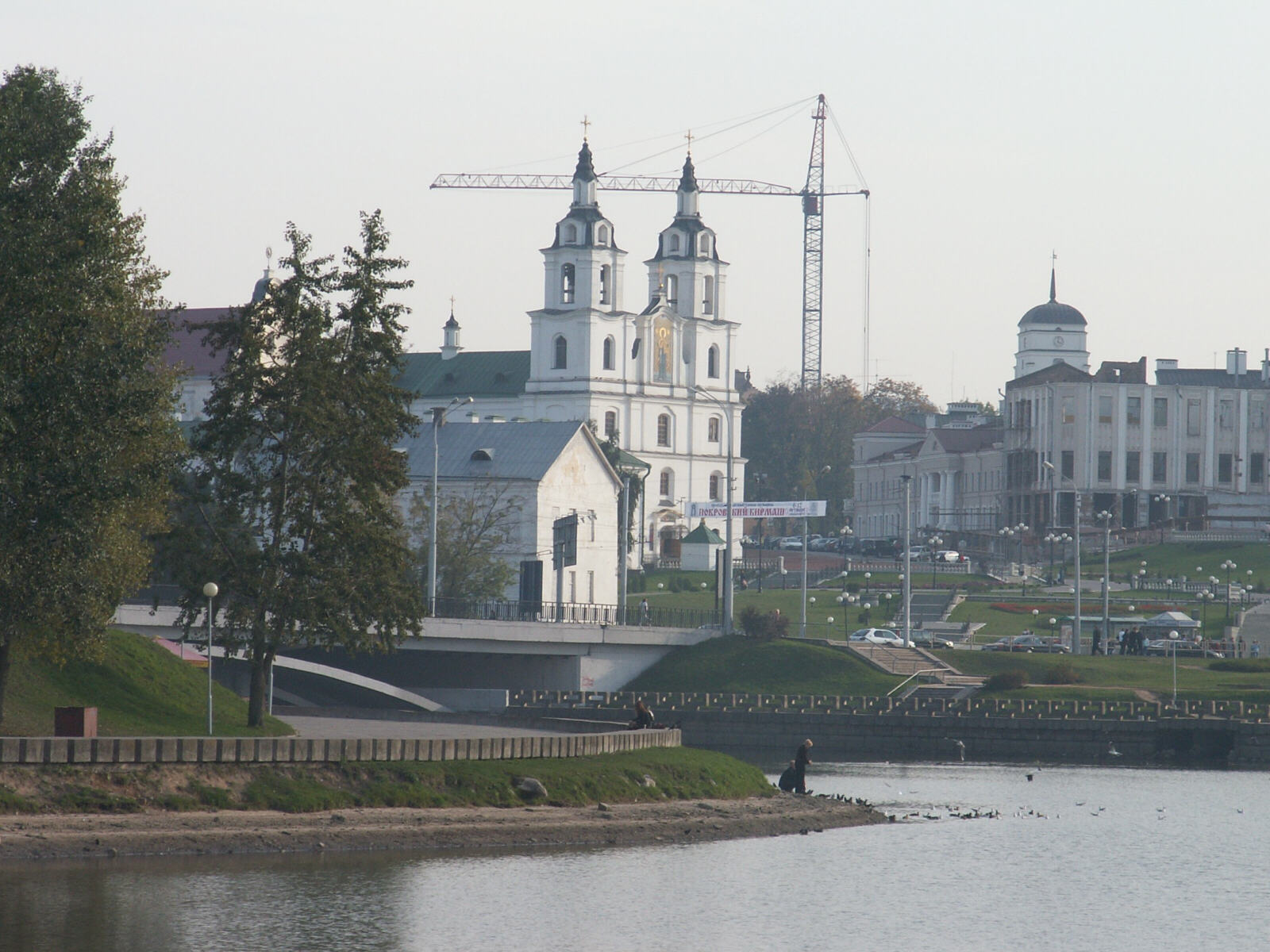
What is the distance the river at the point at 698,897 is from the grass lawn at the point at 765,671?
3298 cm

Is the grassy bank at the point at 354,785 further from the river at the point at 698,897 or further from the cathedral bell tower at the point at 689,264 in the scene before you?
the cathedral bell tower at the point at 689,264

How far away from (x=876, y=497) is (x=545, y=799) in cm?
13271

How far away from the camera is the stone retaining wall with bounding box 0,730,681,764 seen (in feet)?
113

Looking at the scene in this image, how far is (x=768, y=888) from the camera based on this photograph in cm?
3588

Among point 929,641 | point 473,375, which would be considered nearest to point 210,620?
point 929,641

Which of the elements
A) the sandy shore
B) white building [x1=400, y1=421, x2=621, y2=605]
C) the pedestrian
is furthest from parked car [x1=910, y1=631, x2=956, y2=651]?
the sandy shore

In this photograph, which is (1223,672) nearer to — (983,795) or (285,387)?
(983,795)

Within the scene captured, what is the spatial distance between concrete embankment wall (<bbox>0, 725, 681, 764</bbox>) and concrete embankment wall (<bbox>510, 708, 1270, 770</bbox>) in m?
27.0

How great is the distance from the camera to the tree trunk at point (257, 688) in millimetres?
41750

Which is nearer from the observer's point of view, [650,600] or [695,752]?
[695,752]

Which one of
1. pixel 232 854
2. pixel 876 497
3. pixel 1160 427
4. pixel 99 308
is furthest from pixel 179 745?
Answer: pixel 876 497

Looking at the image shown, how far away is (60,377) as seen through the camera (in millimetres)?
34906

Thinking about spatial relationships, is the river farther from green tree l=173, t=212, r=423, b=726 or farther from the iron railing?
the iron railing

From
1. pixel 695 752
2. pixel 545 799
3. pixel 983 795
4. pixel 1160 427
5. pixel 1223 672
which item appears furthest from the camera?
pixel 1160 427
